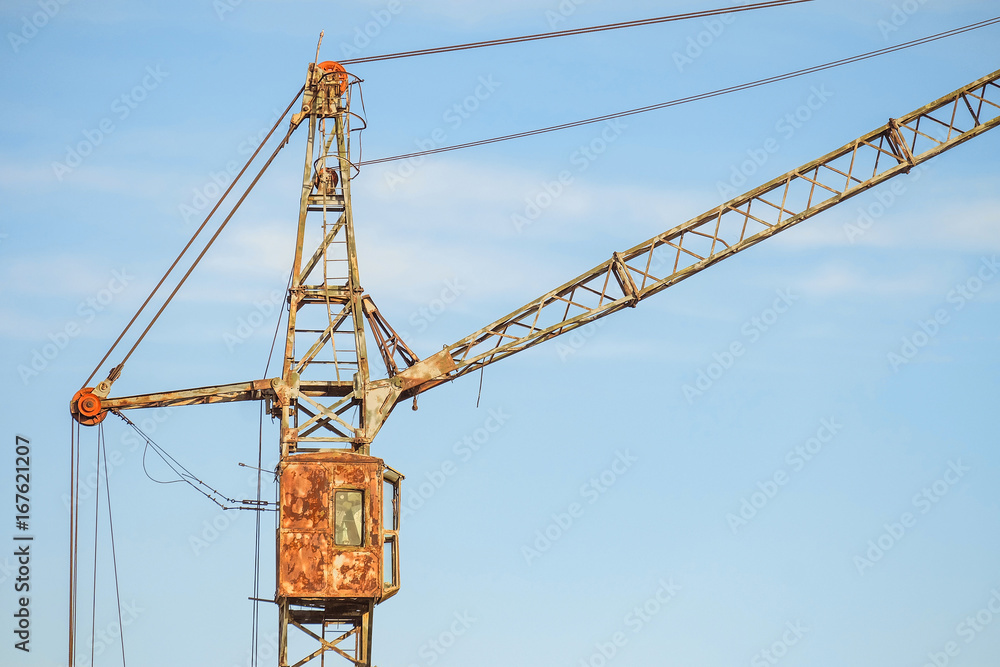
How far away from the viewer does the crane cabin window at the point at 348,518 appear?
4081cm

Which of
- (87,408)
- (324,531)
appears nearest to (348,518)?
(324,531)

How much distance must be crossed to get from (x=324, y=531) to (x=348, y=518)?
2.44 feet

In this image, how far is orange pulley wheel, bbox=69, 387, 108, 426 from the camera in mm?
43500

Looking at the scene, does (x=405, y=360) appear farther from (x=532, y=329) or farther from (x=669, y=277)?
(x=669, y=277)

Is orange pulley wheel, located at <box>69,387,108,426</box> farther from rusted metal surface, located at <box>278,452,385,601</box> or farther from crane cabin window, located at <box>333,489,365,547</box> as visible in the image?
crane cabin window, located at <box>333,489,365,547</box>

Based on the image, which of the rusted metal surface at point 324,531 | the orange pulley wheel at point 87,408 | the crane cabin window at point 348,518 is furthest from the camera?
the orange pulley wheel at point 87,408

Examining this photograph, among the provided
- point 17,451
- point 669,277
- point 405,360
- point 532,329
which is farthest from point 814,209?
point 17,451

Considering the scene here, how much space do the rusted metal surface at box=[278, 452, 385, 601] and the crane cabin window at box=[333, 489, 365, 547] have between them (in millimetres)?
96

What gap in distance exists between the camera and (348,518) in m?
41.0

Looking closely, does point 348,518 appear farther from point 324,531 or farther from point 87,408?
point 87,408

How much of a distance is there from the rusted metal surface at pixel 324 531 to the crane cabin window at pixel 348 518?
0.10 m

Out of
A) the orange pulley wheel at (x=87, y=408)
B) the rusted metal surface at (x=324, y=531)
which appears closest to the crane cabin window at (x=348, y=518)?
the rusted metal surface at (x=324, y=531)

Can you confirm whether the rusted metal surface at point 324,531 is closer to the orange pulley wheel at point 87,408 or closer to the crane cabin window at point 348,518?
the crane cabin window at point 348,518

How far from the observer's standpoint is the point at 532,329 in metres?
44.9
